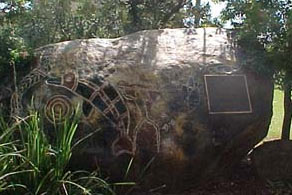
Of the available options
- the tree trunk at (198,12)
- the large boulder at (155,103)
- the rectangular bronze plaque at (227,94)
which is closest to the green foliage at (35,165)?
the large boulder at (155,103)

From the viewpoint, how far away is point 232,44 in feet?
20.9

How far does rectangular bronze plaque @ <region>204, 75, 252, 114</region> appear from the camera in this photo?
19.1 feet

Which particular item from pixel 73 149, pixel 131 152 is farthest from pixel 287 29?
pixel 73 149

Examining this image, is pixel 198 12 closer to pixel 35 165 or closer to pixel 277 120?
pixel 277 120

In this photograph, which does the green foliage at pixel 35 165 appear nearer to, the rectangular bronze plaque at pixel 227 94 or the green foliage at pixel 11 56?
the green foliage at pixel 11 56

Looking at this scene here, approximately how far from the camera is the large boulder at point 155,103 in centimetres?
562

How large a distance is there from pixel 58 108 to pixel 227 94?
1.99 metres

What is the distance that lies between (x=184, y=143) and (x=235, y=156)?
862 mm

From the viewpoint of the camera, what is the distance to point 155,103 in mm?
5660

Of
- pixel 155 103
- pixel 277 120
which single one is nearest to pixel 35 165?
pixel 155 103

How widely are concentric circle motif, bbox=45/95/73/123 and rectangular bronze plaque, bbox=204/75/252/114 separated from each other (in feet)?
5.27

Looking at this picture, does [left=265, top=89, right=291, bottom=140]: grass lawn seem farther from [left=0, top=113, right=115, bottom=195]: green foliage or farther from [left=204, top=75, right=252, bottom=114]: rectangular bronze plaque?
[left=0, top=113, right=115, bottom=195]: green foliage

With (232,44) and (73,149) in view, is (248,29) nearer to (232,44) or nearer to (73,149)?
(232,44)

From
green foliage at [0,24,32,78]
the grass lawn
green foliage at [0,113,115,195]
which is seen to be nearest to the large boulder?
green foliage at [0,24,32,78]
